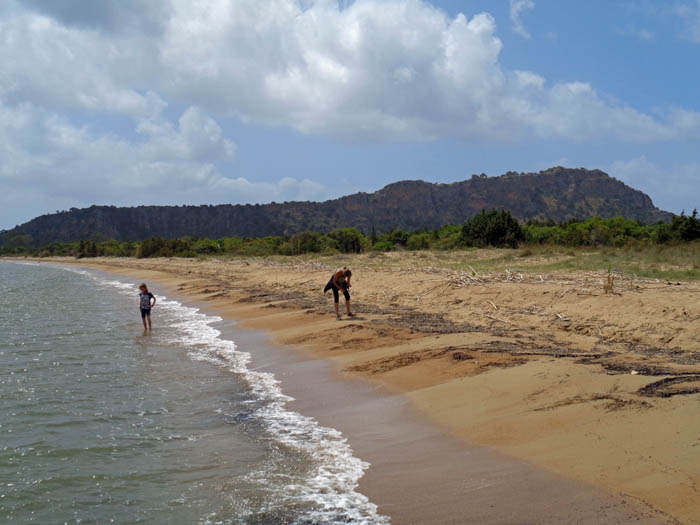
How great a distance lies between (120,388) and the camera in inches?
340

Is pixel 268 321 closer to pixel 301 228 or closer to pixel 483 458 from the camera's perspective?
pixel 483 458

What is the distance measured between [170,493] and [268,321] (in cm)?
1071

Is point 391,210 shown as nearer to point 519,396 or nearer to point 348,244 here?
point 348,244

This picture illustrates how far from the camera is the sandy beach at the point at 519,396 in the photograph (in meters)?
4.18

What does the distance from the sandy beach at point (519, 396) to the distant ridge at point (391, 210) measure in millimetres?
100343

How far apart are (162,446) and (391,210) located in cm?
12635

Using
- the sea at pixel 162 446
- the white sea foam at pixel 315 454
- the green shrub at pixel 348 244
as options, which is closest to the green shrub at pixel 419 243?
the green shrub at pixel 348 244

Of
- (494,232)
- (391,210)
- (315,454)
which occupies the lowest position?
(315,454)

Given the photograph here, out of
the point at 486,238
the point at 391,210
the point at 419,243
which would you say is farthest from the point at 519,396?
the point at 391,210

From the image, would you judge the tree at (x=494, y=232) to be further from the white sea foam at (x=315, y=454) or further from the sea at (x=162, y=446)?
the white sea foam at (x=315, y=454)

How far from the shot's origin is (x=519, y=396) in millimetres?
6441

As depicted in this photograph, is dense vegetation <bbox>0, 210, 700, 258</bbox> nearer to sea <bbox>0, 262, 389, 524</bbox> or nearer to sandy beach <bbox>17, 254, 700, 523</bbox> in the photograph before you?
sandy beach <bbox>17, 254, 700, 523</bbox>

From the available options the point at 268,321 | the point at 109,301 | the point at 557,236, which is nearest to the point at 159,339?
the point at 268,321

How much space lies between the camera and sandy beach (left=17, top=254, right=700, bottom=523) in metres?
4.18
